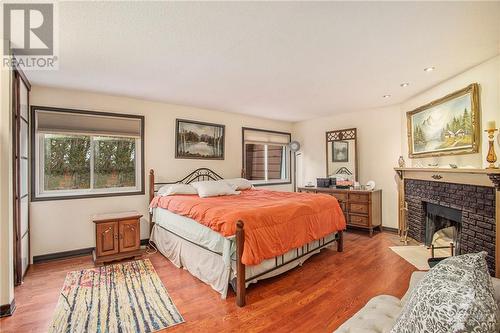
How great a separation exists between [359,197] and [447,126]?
1.87 metres

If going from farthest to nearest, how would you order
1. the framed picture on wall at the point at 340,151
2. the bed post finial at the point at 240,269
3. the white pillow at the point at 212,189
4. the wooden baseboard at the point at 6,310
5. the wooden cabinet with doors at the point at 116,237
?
1. the framed picture on wall at the point at 340,151
2. the white pillow at the point at 212,189
3. the wooden cabinet with doors at the point at 116,237
4. the bed post finial at the point at 240,269
5. the wooden baseboard at the point at 6,310

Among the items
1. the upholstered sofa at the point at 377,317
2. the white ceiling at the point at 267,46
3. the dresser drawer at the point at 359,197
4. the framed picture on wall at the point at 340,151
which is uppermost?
the white ceiling at the point at 267,46

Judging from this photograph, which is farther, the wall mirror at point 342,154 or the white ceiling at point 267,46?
the wall mirror at point 342,154

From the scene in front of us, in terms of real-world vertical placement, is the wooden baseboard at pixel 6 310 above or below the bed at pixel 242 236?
below

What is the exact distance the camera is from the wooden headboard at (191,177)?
4199 millimetres

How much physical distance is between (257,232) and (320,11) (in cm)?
205

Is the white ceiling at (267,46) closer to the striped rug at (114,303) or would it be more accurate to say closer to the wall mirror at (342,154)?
the wall mirror at (342,154)

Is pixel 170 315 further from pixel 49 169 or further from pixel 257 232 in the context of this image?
pixel 49 169

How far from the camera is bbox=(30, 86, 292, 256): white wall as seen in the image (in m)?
3.46

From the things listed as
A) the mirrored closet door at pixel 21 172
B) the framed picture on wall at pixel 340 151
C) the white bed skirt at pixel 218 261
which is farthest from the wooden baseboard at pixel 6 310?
the framed picture on wall at pixel 340 151

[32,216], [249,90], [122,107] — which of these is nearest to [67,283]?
[32,216]

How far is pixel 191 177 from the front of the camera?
15.6 ft

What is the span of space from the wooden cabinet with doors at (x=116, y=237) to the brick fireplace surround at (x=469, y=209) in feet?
14.4

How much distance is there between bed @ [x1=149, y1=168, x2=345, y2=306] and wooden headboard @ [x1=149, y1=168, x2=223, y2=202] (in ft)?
2.01
